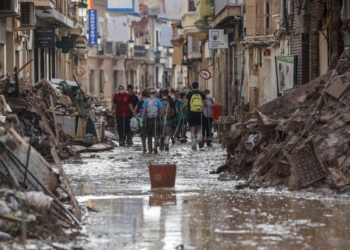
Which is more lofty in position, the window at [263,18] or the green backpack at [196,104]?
the window at [263,18]

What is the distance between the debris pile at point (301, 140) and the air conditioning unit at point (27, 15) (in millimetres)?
16948

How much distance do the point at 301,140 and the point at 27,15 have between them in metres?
19.5

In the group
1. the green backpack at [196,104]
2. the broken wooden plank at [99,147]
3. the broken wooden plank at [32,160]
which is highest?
the broken wooden plank at [32,160]

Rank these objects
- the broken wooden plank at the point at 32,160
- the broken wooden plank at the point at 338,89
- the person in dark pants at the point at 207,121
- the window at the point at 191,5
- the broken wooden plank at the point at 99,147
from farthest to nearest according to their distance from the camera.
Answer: the window at the point at 191,5
the person in dark pants at the point at 207,121
the broken wooden plank at the point at 99,147
the broken wooden plank at the point at 338,89
the broken wooden plank at the point at 32,160

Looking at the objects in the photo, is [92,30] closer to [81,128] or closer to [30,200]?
[81,128]

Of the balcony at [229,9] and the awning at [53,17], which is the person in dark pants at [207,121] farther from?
the awning at [53,17]

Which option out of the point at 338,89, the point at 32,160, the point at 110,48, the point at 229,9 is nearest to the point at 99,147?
the point at 338,89

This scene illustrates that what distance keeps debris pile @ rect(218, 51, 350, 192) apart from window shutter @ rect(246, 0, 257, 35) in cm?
1876

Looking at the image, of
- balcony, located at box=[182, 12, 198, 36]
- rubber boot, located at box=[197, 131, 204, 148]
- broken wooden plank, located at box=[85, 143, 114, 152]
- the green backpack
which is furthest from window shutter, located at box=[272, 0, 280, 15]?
balcony, located at box=[182, 12, 198, 36]

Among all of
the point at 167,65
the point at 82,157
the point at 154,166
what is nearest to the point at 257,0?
the point at 82,157

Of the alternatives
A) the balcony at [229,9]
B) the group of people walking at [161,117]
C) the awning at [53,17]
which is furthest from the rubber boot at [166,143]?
the awning at [53,17]

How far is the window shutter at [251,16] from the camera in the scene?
3609cm

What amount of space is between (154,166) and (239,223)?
425 cm

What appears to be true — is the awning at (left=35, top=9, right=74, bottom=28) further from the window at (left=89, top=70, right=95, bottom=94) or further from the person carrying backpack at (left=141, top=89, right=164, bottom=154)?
the window at (left=89, top=70, right=95, bottom=94)
